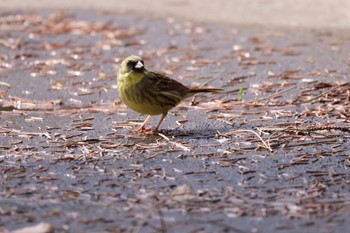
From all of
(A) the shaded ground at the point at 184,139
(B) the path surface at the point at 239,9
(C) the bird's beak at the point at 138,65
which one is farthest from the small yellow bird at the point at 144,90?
(B) the path surface at the point at 239,9

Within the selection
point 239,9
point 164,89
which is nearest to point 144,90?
point 164,89

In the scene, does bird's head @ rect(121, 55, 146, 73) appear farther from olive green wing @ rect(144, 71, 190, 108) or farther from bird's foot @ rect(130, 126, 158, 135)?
bird's foot @ rect(130, 126, 158, 135)

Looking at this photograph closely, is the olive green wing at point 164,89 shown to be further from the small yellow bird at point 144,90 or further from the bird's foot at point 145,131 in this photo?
the bird's foot at point 145,131

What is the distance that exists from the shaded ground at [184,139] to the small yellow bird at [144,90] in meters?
0.28

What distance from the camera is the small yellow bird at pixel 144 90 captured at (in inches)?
298

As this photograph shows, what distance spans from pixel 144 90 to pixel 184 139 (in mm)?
653

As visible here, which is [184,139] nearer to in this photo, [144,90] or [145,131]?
[145,131]

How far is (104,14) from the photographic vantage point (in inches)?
576

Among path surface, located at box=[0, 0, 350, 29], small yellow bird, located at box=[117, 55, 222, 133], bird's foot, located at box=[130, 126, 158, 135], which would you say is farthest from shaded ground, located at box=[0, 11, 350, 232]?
path surface, located at box=[0, 0, 350, 29]

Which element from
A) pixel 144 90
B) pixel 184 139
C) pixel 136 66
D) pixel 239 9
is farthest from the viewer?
pixel 239 9

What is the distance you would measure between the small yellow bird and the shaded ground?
28 centimetres

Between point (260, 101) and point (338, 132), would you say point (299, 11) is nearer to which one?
point (260, 101)

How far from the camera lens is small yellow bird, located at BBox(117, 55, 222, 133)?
7574 mm

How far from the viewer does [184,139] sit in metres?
7.38
